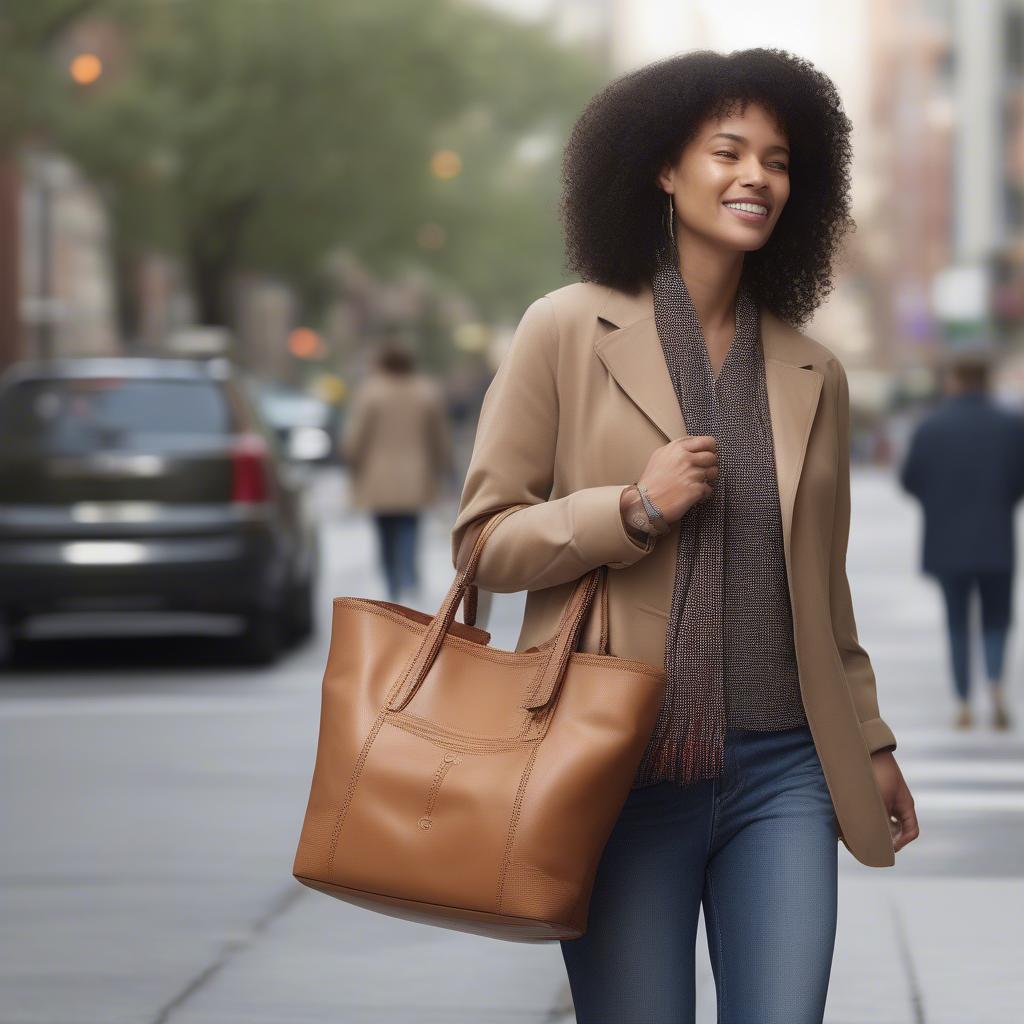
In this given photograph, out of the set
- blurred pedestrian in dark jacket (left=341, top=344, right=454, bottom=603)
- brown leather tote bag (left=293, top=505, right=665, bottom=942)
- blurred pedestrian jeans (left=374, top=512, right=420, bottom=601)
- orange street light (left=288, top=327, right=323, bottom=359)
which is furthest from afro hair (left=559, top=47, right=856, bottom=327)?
orange street light (left=288, top=327, right=323, bottom=359)

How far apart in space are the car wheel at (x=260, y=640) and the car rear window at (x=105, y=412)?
43.9 inches

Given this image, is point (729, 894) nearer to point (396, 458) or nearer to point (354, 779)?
point (354, 779)

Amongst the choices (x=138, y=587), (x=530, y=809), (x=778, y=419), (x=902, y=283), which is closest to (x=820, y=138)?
(x=778, y=419)

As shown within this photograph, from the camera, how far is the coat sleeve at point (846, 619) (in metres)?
3.27

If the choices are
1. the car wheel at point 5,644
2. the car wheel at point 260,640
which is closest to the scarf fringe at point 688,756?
the car wheel at point 260,640

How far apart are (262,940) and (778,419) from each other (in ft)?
10.5

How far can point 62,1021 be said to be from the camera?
203 inches

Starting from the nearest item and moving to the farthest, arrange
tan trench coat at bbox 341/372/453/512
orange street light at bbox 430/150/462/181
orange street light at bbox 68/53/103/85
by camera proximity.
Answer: tan trench coat at bbox 341/372/453/512 → orange street light at bbox 68/53/103/85 → orange street light at bbox 430/150/462/181

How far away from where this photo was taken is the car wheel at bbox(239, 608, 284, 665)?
41.1ft

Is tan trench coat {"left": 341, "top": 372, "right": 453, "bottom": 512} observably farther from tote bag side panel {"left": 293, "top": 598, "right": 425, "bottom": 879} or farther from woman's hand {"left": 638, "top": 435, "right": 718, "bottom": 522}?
woman's hand {"left": 638, "top": 435, "right": 718, "bottom": 522}

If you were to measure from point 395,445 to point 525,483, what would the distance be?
41.4 ft

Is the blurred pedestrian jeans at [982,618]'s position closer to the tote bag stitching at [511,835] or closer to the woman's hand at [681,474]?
the woman's hand at [681,474]

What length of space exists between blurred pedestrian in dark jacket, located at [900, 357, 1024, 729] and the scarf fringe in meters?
7.39

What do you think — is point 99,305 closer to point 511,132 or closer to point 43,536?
point 511,132
